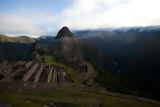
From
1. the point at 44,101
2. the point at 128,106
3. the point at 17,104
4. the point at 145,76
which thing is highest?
the point at 17,104

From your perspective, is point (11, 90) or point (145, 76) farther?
point (145, 76)

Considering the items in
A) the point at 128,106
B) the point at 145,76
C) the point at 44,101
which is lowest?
the point at 145,76

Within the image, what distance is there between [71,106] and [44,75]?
4381cm

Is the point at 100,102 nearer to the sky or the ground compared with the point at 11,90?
nearer to the ground

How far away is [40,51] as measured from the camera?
191750 mm

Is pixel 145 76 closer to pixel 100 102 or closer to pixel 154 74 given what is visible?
pixel 154 74

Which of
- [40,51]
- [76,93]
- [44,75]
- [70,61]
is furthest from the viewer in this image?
[40,51]

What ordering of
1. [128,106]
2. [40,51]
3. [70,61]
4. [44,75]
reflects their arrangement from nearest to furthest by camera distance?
[128,106]
[44,75]
[70,61]
[40,51]

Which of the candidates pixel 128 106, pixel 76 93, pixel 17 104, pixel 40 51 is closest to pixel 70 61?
pixel 40 51

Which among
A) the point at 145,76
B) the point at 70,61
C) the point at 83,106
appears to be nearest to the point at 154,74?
the point at 145,76

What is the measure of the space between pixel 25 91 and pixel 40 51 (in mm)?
135803

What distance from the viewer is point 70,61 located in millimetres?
155375

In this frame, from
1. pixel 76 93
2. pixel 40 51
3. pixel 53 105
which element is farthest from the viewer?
pixel 40 51

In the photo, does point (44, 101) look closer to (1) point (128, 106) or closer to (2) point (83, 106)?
(2) point (83, 106)
